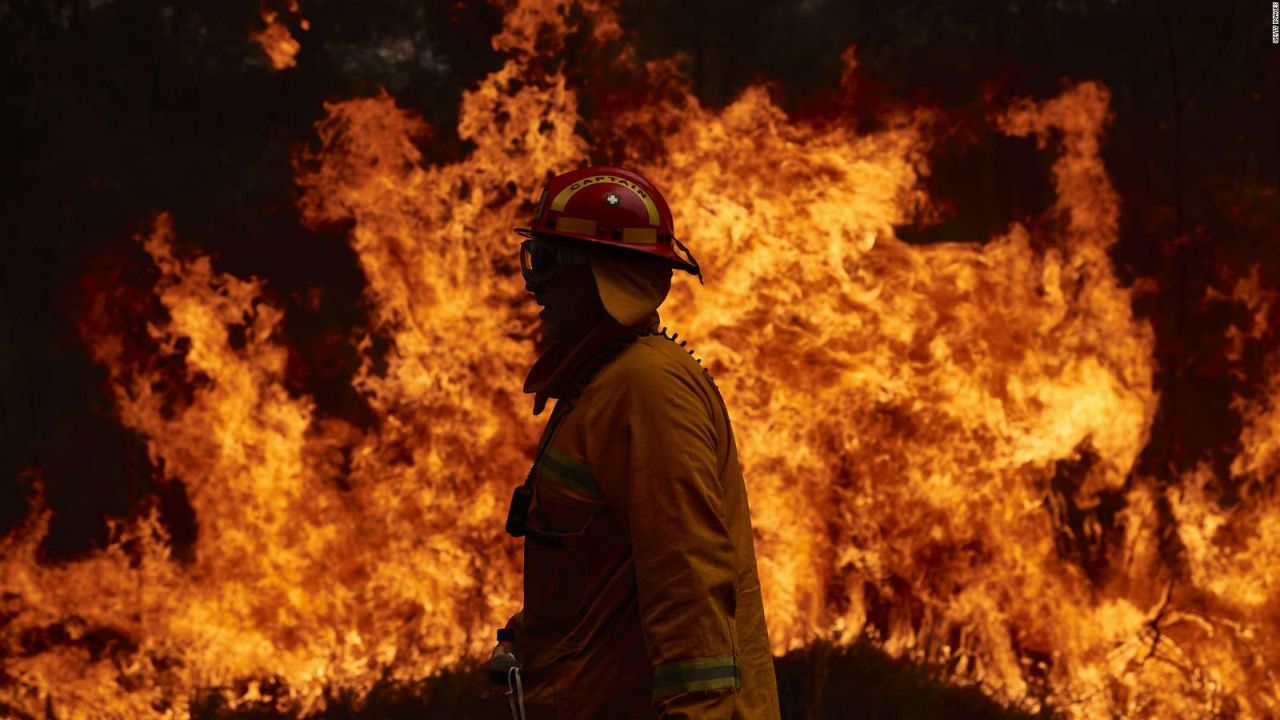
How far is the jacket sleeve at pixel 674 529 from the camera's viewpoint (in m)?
2.15

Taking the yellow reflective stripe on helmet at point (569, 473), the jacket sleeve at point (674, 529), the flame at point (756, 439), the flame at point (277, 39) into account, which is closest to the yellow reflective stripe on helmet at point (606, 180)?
the jacket sleeve at point (674, 529)

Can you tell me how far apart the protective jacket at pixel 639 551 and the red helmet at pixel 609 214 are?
0.55ft

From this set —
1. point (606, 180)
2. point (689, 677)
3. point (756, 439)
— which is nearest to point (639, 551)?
point (689, 677)

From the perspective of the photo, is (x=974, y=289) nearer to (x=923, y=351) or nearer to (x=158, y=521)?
(x=923, y=351)

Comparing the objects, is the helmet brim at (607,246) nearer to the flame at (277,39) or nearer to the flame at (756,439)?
Result: the flame at (756,439)

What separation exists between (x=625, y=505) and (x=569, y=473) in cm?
15

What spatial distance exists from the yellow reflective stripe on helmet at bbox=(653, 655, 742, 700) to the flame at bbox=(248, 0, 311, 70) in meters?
6.09

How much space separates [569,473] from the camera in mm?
2404

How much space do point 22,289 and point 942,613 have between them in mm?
5620

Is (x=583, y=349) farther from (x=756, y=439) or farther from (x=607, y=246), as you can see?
(x=756, y=439)

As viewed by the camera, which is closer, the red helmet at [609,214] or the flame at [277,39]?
the red helmet at [609,214]

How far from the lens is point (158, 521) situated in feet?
23.5

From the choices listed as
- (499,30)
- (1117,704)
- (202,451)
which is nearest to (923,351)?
(1117,704)

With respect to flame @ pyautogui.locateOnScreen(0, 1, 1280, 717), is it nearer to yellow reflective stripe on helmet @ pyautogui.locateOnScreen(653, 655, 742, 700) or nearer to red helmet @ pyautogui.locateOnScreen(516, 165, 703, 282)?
red helmet @ pyautogui.locateOnScreen(516, 165, 703, 282)
